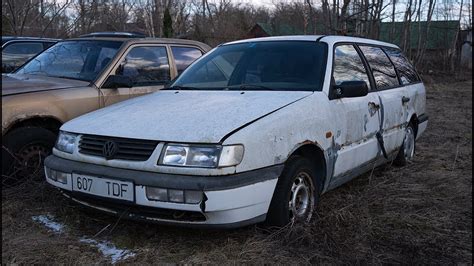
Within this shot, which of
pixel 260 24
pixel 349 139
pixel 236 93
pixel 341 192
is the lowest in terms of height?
pixel 341 192

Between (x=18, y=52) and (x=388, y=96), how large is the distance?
22.4ft

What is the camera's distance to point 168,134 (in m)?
3.05

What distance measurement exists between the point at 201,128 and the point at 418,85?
4.06m

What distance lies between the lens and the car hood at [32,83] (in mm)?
4449

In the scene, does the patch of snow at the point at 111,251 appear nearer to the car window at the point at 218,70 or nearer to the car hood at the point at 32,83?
the car window at the point at 218,70

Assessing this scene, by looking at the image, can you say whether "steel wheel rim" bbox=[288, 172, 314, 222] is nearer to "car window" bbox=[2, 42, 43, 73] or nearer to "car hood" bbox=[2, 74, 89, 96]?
"car hood" bbox=[2, 74, 89, 96]

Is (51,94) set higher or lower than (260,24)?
lower

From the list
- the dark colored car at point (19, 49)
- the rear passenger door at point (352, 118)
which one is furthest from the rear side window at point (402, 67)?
the dark colored car at point (19, 49)

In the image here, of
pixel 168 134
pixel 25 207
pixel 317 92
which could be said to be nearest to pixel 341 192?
pixel 317 92

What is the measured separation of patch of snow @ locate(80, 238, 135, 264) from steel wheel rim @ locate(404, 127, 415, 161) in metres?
3.87

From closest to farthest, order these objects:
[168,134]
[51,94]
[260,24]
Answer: [168,134] < [51,94] < [260,24]

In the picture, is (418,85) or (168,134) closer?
(168,134)

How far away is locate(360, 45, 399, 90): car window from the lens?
4.96m

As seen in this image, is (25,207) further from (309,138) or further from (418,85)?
(418,85)
